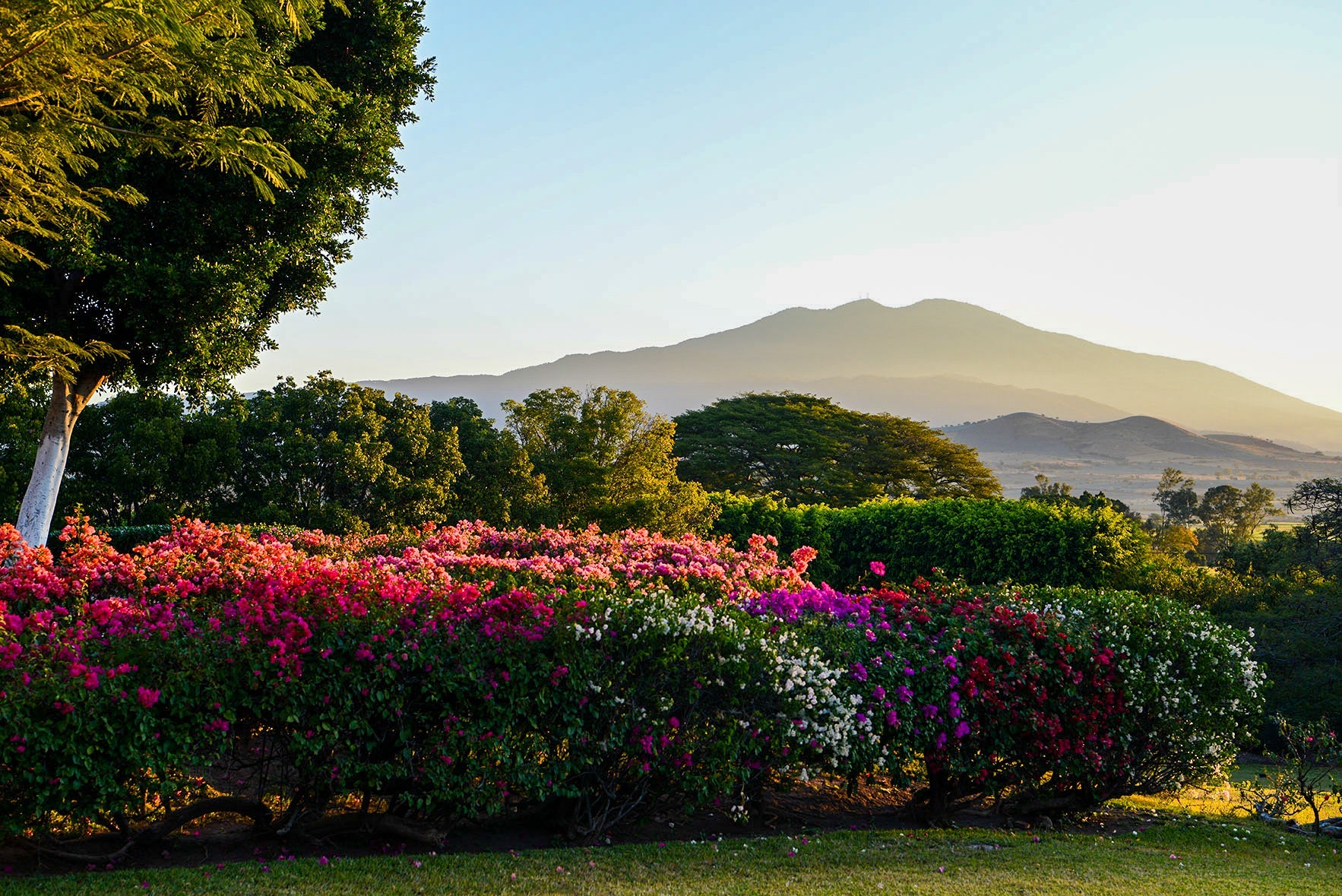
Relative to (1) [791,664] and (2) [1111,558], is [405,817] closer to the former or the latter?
(1) [791,664]

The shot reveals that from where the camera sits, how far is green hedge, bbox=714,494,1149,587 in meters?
12.9

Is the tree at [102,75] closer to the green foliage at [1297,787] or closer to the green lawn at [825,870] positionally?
the green lawn at [825,870]

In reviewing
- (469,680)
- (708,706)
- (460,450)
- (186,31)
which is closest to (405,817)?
(469,680)

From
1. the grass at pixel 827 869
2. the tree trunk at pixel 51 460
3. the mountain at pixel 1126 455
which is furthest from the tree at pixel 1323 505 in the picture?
the mountain at pixel 1126 455

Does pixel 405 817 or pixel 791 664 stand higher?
pixel 791 664

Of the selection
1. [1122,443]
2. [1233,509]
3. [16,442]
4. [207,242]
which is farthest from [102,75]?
[1122,443]

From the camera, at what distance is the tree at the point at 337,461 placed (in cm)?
1756

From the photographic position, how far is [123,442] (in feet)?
58.1

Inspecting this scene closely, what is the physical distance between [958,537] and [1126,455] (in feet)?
529

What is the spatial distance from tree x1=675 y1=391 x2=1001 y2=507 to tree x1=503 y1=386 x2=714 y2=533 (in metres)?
17.6

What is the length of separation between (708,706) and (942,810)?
2098 millimetres

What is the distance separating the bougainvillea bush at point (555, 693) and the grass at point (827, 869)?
327 mm

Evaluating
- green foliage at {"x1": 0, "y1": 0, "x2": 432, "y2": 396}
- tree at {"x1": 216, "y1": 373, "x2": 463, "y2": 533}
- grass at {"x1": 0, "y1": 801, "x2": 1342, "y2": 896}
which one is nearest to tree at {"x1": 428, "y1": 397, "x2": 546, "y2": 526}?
tree at {"x1": 216, "y1": 373, "x2": 463, "y2": 533}

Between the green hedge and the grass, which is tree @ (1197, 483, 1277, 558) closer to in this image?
the green hedge
